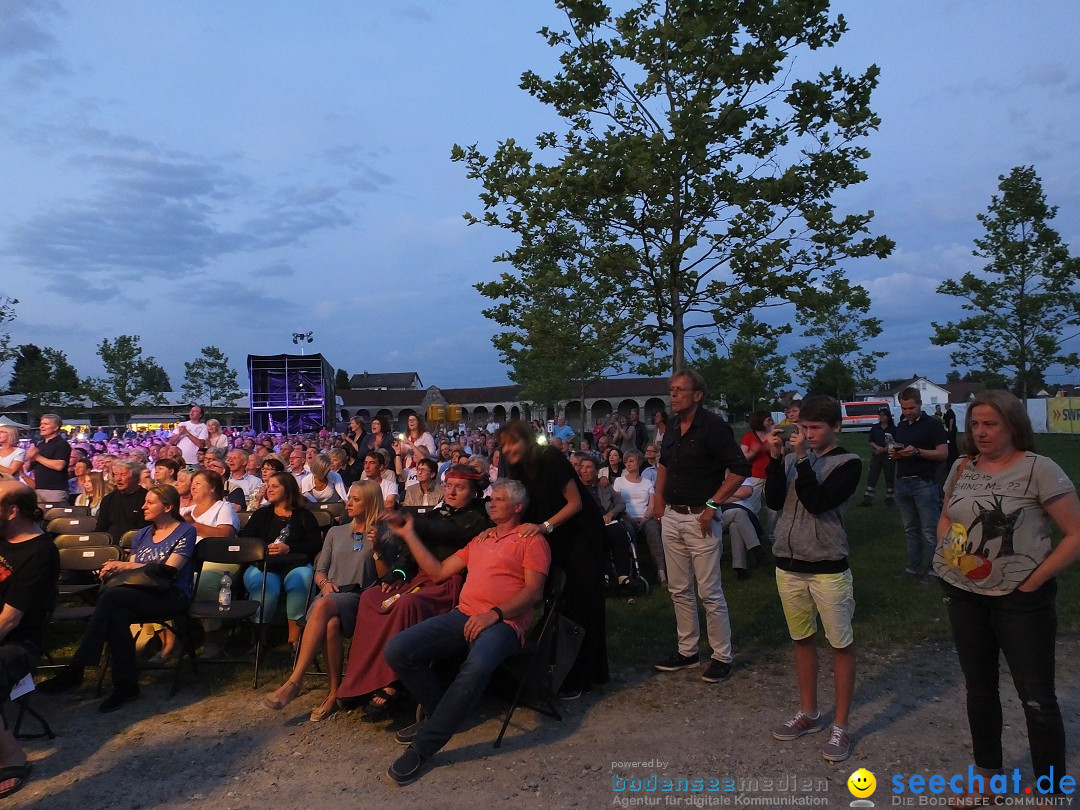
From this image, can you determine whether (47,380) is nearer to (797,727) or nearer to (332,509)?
(332,509)

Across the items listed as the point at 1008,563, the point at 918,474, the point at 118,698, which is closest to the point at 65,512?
the point at 118,698

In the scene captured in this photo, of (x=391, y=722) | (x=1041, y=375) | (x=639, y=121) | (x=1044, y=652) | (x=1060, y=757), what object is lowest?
(x=391, y=722)

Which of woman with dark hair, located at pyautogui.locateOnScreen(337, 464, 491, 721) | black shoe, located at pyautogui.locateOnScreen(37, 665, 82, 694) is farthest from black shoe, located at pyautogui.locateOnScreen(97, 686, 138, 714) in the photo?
woman with dark hair, located at pyautogui.locateOnScreen(337, 464, 491, 721)

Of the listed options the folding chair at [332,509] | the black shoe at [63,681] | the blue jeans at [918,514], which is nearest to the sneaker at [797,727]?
the blue jeans at [918,514]

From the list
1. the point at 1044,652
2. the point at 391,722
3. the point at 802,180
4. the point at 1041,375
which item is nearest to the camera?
the point at 1044,652

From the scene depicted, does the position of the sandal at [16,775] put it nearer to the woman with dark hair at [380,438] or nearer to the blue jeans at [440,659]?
the blue jeans at [440,659]

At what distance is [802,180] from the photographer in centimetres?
870

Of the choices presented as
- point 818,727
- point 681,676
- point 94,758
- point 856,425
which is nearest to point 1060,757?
point 818,727

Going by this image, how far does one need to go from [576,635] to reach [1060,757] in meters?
2.42

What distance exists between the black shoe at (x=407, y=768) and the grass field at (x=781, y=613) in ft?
6.61

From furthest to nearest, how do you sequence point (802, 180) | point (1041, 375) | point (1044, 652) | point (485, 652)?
1. point (1041, 375)
2. point (802, 180)
3. point (485, 652)
4. point (1044, 652)

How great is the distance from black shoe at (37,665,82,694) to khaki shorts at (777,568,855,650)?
4654 millimetres

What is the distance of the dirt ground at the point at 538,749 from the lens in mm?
3557

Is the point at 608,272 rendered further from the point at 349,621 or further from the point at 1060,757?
the point at 1060,757
